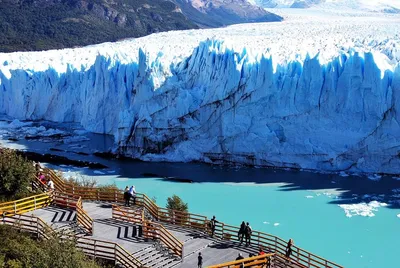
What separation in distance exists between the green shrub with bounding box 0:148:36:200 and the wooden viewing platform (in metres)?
0.54

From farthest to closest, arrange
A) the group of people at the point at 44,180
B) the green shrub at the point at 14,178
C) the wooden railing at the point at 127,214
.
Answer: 1. the group of people at the point at 44,180
2. the green shrub at the point at 14,178
3. the wooden railing at the point at 127,214

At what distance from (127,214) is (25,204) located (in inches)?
77.9

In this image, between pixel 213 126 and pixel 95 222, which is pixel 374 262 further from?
pixel 213 126

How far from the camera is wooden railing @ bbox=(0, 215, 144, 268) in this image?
9039 mm

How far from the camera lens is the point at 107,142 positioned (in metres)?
26.5

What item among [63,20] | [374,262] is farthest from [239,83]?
[63,20]

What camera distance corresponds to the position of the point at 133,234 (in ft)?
34.6

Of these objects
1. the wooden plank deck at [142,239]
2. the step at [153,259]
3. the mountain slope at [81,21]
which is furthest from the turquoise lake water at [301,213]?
the mountain slope at [81,21]

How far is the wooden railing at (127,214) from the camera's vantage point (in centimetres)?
1089

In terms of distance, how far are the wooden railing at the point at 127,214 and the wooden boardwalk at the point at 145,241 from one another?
0.30ft

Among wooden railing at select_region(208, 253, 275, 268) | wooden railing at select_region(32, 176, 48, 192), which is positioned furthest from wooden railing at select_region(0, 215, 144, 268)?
wooden railing at select_region(32, 176, 48, 192)

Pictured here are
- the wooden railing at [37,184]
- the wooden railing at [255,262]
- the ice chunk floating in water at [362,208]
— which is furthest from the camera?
the ice chunk floating in water at [362,208]

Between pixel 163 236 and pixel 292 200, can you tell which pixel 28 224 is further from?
pixel 292 200

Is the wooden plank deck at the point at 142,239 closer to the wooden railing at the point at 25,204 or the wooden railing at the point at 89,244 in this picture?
the wooden railing at the point at 25,204
